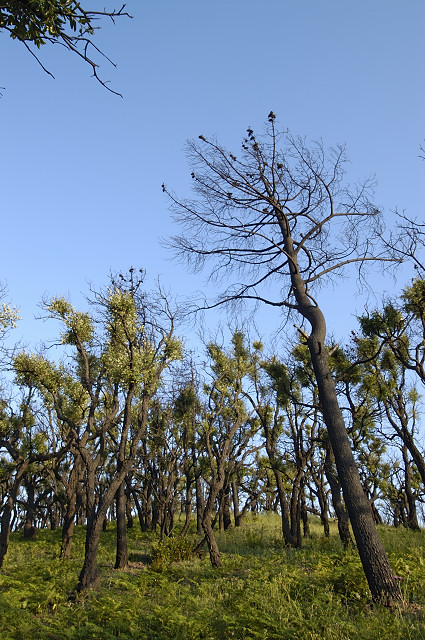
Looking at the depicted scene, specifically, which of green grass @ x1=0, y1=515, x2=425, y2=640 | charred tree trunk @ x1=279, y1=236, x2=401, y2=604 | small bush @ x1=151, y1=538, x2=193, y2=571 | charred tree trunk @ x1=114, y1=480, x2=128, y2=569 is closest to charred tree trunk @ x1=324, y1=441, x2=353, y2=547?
green grass @ x1=0, y1=515, x2=425, y2=640

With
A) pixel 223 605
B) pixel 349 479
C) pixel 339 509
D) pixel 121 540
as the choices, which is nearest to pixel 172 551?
pixel 121 540

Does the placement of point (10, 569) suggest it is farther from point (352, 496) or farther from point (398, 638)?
point (398, 638)

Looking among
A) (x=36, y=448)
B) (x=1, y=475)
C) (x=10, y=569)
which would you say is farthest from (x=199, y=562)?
(x=36, y=448)

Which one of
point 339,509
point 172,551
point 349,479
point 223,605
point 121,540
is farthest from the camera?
point 339,509

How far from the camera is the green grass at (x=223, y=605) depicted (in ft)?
18.2

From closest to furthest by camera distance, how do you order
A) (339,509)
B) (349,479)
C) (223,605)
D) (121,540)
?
(223,605), (349,479), (121,540), (339,509)

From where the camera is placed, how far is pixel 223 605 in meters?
7.37

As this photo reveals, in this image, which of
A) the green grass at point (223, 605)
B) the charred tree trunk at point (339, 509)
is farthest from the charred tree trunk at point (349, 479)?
the charred tree trunk at point (339, 509)

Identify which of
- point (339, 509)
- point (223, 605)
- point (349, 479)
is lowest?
point (223, 605)

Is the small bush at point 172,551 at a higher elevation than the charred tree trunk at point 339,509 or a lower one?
lower

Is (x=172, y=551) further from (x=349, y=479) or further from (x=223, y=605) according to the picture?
(x=349, y=479)

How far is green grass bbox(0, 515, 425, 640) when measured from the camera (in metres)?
5.55

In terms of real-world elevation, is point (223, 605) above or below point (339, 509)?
below

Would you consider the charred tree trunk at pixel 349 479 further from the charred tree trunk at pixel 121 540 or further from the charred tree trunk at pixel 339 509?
the charred tree trunk at pixel 339 509
